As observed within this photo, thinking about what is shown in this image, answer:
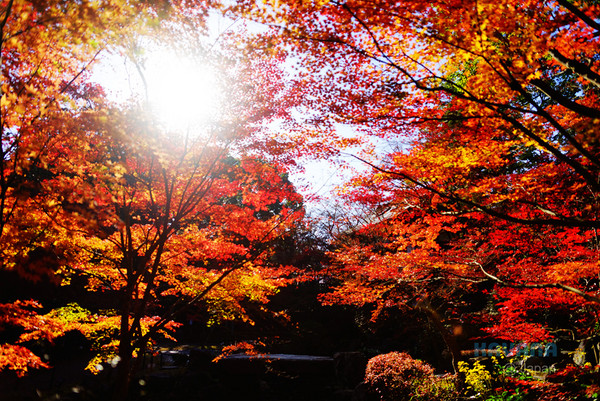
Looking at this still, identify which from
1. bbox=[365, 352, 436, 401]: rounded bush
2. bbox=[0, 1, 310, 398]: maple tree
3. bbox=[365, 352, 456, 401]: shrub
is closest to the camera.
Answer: bbox=[0, 1, 310, 398]: maple tree

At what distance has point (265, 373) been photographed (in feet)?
46.7

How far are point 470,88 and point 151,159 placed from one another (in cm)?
525

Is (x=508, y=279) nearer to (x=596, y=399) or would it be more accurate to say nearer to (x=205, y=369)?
(x=596, y=399)

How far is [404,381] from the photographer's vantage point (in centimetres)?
1014

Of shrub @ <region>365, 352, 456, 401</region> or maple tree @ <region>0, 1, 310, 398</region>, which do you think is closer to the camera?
maple tree @ <region>0, 1, 310, 398</region>

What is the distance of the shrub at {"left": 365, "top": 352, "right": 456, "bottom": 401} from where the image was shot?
31.2ft

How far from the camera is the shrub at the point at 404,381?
952cm

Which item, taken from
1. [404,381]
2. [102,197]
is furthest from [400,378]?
[102,197]

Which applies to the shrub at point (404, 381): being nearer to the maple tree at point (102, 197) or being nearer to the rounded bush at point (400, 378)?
the rounded bush at point (400, 378)

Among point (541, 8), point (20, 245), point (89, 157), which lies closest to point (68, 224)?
point (20, 245)

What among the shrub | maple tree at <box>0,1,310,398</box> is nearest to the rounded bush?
the shrub

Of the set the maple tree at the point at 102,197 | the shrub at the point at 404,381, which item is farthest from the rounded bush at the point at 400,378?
the maple tree at the point at 102,197

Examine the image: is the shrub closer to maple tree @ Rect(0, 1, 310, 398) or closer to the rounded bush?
the rounded bush

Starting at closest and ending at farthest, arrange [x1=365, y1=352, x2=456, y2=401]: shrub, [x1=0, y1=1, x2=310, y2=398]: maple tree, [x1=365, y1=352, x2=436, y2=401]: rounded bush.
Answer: [x1=0, y1=1, x2=310, y2=398]: maple tree
[x1=365, y1=352, x2=456, y2=401]: shrub
[x1=365, y1=352, x2=436, y2=401]: rounded bush
